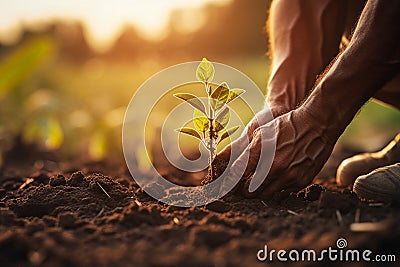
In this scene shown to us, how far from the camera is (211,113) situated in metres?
1.92

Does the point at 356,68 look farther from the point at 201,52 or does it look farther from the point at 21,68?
the point at 201,52

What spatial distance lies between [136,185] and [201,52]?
648 inches

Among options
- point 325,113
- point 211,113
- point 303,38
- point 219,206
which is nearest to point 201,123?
point 211,113

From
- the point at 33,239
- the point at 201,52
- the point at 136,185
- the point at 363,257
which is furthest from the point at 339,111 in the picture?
the point at 201,52

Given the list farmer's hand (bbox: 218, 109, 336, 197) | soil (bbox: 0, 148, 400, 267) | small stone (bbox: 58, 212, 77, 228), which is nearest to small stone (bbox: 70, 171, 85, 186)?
soil (bbox: 0, 148, 400, 267)

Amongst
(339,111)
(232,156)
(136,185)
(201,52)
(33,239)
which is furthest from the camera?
(201,52)

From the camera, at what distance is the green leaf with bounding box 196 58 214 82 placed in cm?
183

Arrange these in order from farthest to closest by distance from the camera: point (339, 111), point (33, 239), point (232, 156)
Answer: point (232, 156), point (339, 111), point (33, 239)

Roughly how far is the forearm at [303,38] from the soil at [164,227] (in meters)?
0.64

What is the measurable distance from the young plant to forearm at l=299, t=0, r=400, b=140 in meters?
0.30

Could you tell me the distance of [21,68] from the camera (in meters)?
4.14

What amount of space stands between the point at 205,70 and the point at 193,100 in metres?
0.12

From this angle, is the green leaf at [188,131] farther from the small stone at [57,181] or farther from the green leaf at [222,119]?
the small stone at [57,181]

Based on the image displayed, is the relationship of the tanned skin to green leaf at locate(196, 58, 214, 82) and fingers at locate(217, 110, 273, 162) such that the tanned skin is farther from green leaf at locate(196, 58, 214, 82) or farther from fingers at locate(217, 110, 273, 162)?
green leaf at locate(196, 58, 214, 82)
